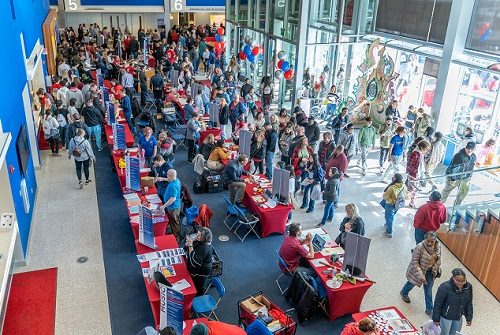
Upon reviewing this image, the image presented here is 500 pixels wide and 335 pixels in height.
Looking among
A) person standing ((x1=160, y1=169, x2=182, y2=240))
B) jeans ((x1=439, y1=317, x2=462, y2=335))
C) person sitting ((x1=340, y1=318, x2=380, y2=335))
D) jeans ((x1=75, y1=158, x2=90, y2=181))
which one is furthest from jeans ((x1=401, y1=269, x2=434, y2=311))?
jeans ((x1=75, y1=158, x2=90, y2=181))

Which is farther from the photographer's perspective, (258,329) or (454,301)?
(454,301)

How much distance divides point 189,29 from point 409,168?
66.4 ft

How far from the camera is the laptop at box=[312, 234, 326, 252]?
25.0 ft

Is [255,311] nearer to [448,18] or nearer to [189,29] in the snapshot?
[448,18]

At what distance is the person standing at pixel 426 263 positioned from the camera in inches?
266

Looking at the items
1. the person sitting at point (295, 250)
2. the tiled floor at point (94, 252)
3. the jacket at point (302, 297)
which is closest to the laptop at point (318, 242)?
the person sitting at point (295, 250)

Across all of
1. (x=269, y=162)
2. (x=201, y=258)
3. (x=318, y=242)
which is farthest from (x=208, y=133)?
(x=201, y=258)

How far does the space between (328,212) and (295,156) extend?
147 cm

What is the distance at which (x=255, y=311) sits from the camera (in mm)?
6422

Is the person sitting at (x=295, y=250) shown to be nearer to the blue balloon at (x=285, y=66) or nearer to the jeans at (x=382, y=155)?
the jeans at (x=382, y=155)

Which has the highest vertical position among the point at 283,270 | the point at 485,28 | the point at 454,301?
the point at 485,28

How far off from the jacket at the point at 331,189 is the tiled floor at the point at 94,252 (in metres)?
0.72

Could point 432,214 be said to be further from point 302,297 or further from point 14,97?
point 14,97

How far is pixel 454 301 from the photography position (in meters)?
6.05
